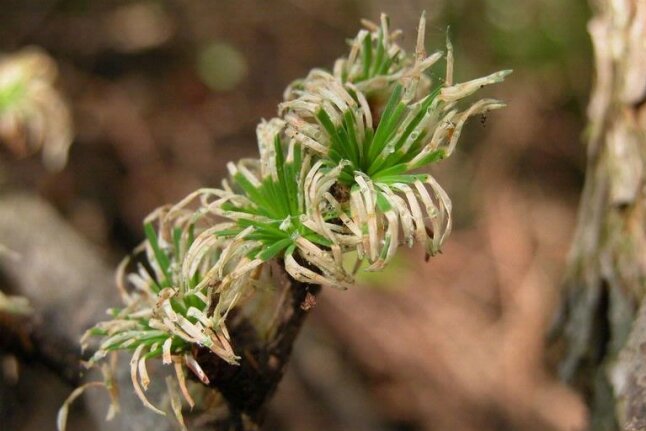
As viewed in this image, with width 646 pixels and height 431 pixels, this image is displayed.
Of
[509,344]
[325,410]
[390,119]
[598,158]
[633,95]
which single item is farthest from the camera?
[509,344]

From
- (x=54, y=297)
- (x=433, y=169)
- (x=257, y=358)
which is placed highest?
(x=433, y=169)

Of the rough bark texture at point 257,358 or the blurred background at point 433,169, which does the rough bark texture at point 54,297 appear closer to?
the rough bark texture at point 257,358

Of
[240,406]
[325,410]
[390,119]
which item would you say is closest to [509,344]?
[325,410]

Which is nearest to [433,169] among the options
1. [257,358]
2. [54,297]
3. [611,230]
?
[611,230]

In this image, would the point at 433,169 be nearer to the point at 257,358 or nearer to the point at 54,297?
the point at 54,297

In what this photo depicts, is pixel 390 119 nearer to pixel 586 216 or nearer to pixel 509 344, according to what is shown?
pixel 586 216

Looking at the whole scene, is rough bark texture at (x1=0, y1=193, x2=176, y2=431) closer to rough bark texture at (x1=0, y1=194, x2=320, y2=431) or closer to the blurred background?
rough bark texture at (x1=0, y1=194, x2=320, y2=431)

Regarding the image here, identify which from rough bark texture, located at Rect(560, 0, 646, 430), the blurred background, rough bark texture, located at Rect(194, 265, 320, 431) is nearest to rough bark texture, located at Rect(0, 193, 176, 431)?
rough bark texture, located at Rect(194, 265, 320, 431)
